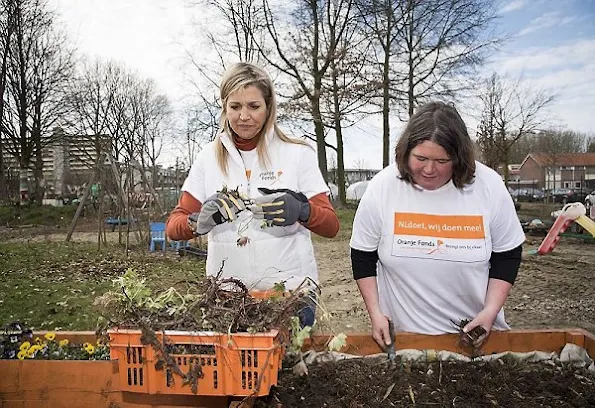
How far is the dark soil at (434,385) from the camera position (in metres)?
1.51

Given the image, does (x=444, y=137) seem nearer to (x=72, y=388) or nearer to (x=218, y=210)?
(x=218, y=210)

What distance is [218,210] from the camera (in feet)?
5.49

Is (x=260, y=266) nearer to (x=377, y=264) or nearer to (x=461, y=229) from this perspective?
(x=377, y=264)

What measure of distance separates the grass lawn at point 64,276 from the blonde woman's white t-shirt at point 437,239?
1.58 m

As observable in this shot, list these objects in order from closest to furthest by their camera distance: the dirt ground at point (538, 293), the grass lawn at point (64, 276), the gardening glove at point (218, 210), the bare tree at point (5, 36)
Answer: the gardening glove at point (218, 210)
the grass lawn at point (64, 276)
the dirt ground at point (538, 293)
the bare tree at point (5, 36)

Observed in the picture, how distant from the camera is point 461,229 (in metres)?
1.80

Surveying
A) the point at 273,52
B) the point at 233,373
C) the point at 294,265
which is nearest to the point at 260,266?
the point at 294,265

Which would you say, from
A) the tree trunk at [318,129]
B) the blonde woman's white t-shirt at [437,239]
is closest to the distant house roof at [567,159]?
the tree trunk at [318,129]

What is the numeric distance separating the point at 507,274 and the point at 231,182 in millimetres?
1011

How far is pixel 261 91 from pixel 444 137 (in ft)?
2.09

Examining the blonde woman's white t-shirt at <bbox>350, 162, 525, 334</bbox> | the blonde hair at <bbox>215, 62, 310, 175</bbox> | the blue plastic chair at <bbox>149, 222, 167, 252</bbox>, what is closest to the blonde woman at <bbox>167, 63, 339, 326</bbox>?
the blonde hair at <bbox>215, 62, 310, 175</bbox>

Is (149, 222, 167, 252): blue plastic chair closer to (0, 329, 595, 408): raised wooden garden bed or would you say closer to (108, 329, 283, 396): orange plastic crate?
(0, 329, 595, 408): raised wooden garden bed

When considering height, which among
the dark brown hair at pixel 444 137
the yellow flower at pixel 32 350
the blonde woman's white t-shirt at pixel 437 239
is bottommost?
the yellow flower at pixel 32 350

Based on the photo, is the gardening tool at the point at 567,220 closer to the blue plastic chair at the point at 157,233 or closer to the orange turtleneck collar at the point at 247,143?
the blue plastic chair at the point at 157,233
